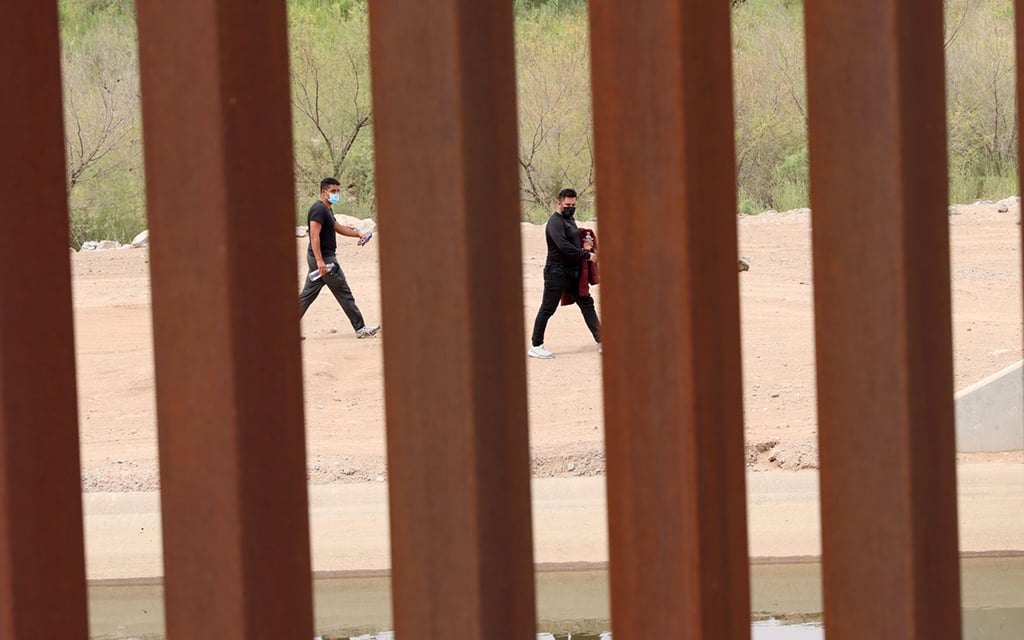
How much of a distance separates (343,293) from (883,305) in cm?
1261

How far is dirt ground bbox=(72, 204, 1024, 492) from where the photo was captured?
8961mm

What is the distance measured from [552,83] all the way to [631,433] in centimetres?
2953

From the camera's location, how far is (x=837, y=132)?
3.53 ft

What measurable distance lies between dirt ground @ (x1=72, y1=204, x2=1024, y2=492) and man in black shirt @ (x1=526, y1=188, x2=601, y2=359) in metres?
0.48

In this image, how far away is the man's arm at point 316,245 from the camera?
503 inches

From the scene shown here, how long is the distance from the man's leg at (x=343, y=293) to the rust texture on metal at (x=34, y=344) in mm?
11916

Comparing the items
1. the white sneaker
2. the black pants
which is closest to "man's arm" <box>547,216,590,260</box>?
the black pants

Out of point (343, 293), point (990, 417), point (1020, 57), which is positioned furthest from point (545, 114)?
point (1020, 57)

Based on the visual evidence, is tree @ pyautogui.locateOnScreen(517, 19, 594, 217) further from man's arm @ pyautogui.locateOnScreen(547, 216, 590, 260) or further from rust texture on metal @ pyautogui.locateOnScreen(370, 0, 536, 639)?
rust texture on metal @ pyautogui.locateOnScreen(370, 0, 536, 639)

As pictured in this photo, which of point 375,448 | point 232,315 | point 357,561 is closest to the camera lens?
point 232,315

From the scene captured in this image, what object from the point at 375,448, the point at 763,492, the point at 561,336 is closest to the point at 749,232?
the point at 561,336

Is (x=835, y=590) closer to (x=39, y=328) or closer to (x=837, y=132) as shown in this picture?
(x=837, y=132)

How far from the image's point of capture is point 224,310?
1061mm

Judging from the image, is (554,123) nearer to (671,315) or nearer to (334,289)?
Result: (334,289)
